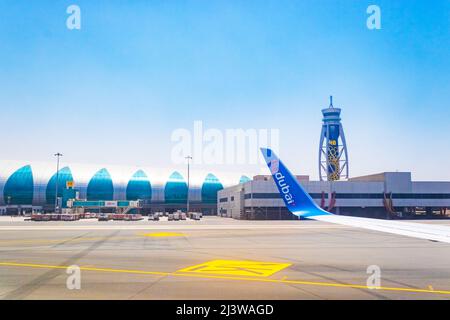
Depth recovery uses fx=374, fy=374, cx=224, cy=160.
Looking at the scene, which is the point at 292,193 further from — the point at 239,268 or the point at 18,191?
the point at 18,191

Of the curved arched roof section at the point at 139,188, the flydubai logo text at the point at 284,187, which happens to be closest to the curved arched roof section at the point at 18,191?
the curved arched roof section at the point at 139,188

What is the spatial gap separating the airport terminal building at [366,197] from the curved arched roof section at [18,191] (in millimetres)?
82434

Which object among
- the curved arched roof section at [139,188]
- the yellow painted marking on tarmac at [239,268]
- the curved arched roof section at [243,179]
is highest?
the curved arched roof section at [243,179]

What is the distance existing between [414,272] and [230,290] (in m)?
9.52

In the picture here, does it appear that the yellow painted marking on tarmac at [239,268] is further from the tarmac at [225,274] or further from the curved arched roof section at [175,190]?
the curved arched roof section at [175,190]

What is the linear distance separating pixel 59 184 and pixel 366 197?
10265 centimetres

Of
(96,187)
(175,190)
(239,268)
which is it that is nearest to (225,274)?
(239,268)

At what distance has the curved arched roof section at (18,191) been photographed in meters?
131

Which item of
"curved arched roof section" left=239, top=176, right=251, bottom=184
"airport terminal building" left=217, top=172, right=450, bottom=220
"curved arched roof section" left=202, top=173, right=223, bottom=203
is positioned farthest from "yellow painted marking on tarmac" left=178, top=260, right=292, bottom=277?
"curved arched roof section" left=239, top=176, right=251, bottom=184

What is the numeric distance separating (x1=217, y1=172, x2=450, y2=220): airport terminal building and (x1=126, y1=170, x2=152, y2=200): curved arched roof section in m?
57.5

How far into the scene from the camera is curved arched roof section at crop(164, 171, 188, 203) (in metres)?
Answer: 144

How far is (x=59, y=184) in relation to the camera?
134 m

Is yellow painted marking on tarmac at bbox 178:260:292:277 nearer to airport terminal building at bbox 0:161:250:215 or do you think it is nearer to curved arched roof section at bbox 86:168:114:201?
airport terminal building at bbox 0:161:250:215
